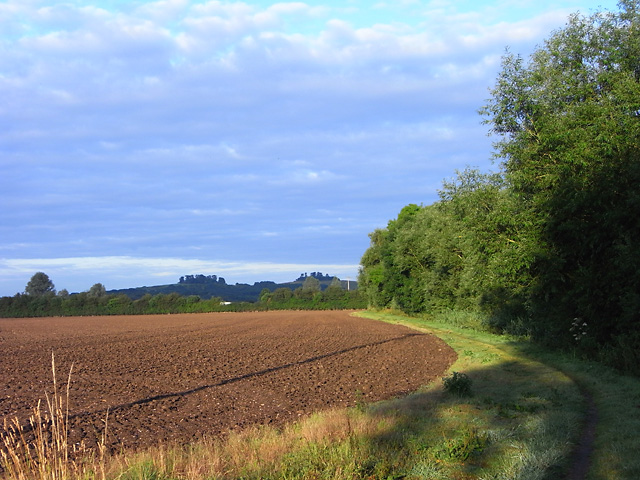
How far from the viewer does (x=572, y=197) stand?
626 inches

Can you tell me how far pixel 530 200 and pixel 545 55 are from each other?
6104 mm

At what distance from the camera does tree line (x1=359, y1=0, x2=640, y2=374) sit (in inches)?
585

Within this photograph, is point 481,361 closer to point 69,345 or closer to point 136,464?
point 136,464

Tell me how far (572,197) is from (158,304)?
287ft

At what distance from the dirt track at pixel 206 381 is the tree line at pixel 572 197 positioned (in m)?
4.08

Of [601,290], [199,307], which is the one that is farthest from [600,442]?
[199,307]

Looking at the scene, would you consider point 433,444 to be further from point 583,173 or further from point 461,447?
point 583,173

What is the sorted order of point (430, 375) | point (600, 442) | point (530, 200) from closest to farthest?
point (600, 442) → point (430, 375) → point (530, 200)

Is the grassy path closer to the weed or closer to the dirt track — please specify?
the weed

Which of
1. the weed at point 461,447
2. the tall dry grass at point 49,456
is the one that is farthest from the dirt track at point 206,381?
the weed at point 461,447

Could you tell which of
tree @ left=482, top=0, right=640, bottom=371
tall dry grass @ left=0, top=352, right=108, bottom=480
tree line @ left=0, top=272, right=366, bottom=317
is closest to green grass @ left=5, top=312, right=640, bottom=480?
tall dry grass @ left=0, top=352, right=108, bottom=480

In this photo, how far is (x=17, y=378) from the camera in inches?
658

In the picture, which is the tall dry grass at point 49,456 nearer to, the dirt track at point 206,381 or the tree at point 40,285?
the dirt track at point 206,381

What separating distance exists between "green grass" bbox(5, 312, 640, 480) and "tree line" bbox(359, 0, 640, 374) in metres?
4.12
